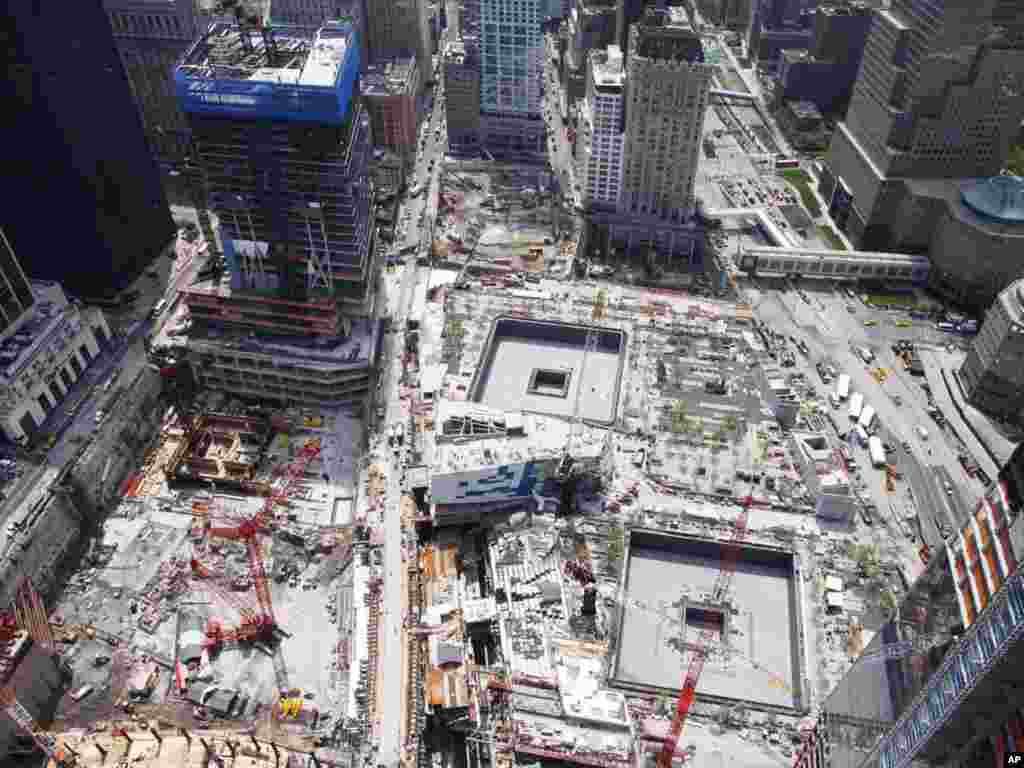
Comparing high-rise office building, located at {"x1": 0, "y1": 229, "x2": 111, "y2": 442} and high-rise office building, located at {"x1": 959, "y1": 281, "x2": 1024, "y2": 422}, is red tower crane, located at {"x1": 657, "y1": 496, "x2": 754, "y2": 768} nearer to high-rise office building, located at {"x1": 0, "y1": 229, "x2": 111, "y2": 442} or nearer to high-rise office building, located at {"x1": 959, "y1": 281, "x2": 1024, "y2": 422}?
high-rise office building, located at {"x1": 959, "y1": 281, "x2": 1024, "y2": 422}

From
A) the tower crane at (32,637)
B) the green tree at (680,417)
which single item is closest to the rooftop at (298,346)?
the tower crane at (32,637)

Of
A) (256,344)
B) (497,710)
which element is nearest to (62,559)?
(256,344)

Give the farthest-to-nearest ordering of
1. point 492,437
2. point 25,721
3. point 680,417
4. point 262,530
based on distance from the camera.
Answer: point 680,417
point 492,437
point 262,530
point 25,721

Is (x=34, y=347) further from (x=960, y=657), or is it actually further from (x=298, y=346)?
(x=960, y=657)

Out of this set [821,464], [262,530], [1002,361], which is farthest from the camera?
[1002,361]

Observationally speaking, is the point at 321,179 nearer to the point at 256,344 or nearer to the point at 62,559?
the point at 256,344

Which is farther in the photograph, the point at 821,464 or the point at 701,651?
the point at 821,464

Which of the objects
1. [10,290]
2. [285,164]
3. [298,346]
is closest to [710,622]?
[298,346]
